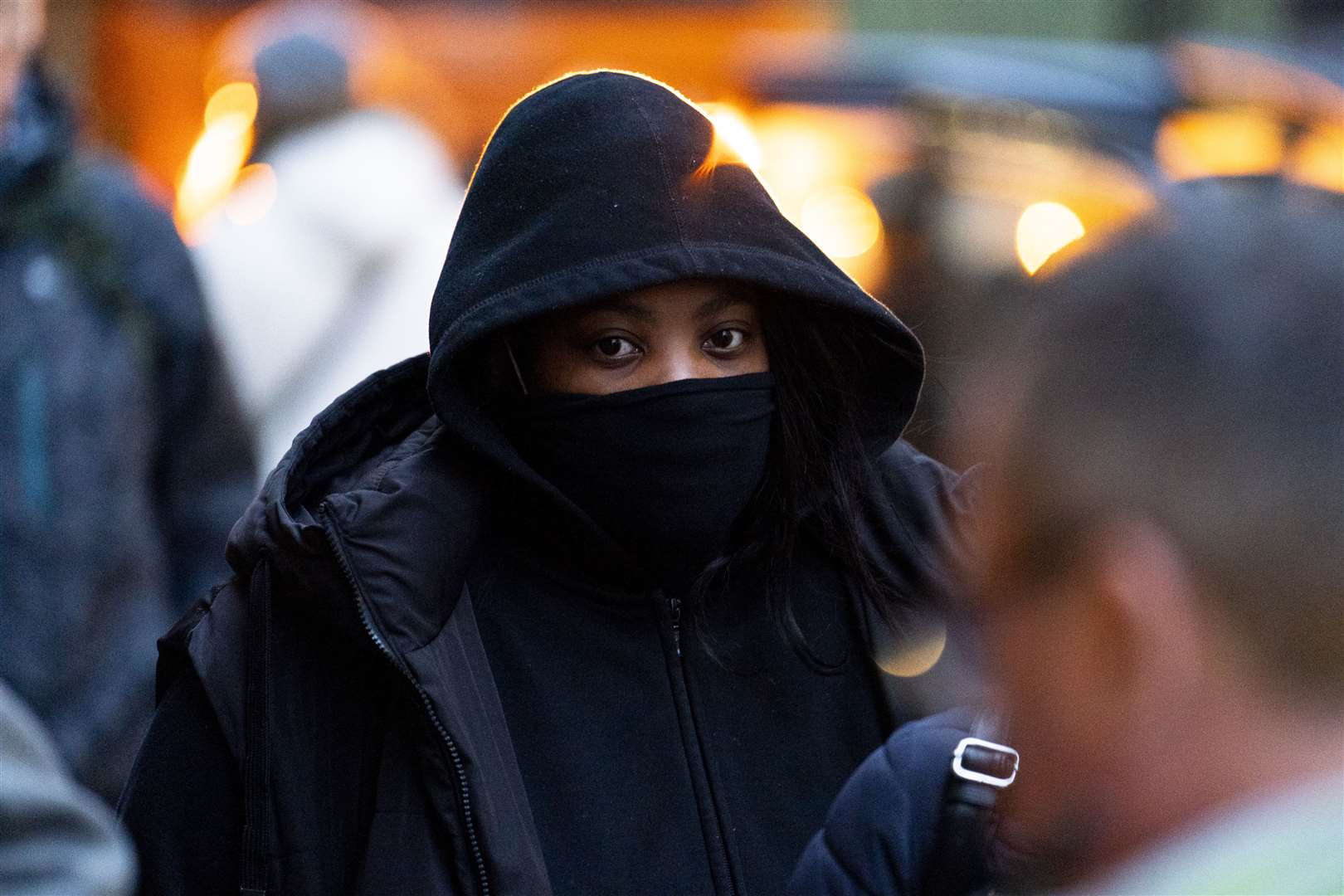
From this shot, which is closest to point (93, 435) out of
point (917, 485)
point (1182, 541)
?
point (917, 485)

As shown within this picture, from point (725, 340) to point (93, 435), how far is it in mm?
1224

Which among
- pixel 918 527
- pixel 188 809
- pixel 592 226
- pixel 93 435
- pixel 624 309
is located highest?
pixel 592 226

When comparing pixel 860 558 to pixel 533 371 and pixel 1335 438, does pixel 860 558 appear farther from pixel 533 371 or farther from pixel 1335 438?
pixel 1335 438

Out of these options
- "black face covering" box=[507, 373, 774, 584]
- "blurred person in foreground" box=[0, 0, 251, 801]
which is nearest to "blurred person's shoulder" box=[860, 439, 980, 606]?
"black face covering" box=[507, 373, 774, 584]

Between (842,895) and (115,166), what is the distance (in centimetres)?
217

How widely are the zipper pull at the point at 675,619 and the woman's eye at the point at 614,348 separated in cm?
33

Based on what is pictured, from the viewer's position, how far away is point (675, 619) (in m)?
2.15

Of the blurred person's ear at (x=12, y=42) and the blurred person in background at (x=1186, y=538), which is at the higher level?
the blurred person's ear at (x=12, y=42)

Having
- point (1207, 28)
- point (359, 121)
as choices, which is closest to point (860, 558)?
point (359, 121)

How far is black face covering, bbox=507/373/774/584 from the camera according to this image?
2.15 m

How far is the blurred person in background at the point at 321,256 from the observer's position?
3787mm

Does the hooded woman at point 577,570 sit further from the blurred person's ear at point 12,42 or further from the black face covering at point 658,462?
the blurred person's ear at point 12,42

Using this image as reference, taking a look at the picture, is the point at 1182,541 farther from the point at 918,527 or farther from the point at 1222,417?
the point at 918,527

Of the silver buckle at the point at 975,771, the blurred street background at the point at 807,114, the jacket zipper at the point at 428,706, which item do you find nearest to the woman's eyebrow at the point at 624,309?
the jacket zipper at the point at 428,706
